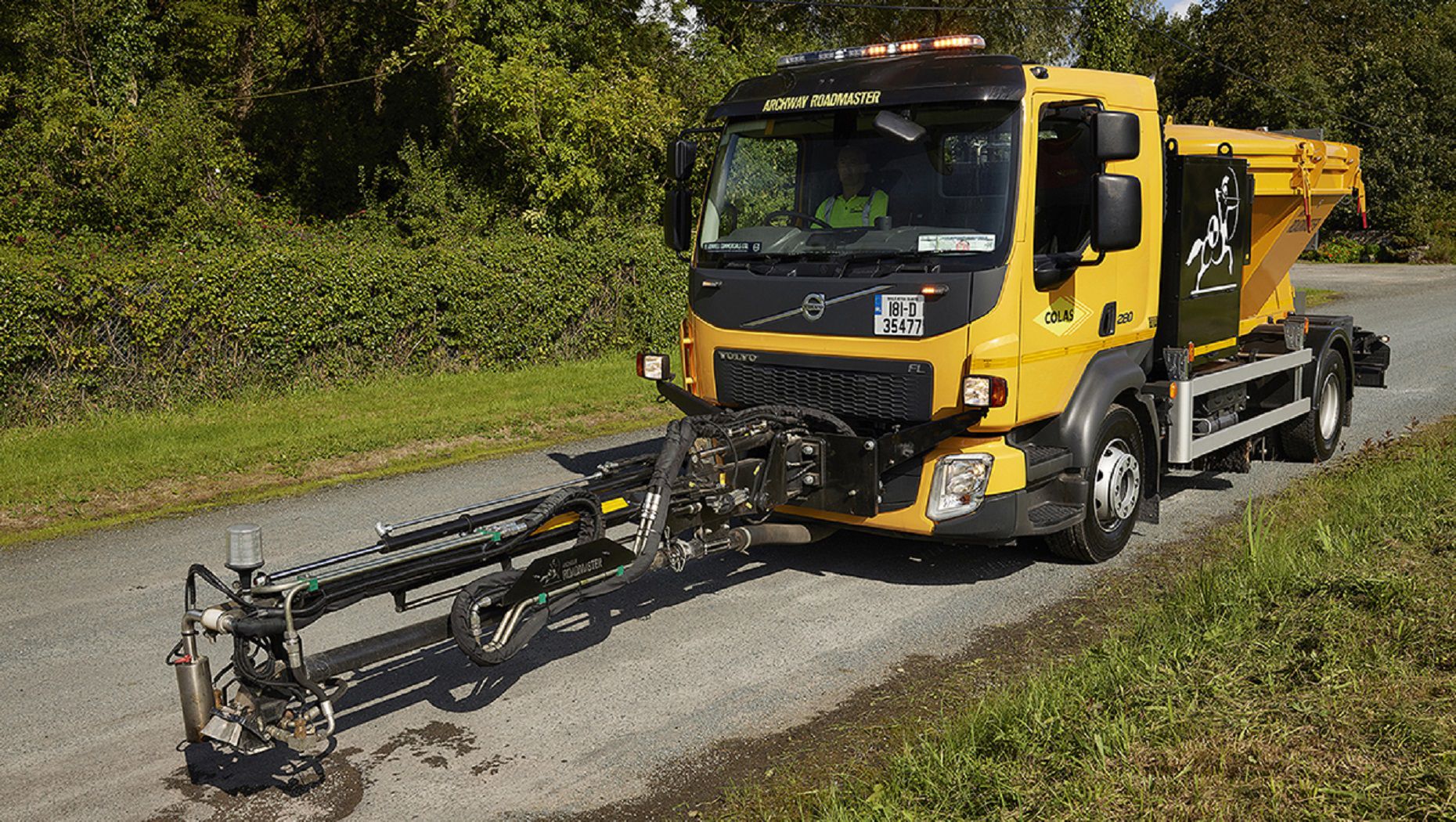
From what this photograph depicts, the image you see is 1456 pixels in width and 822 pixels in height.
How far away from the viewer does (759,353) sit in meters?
7.21

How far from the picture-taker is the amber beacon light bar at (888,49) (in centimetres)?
722

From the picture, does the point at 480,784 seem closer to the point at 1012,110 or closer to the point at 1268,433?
the point at 1012,110

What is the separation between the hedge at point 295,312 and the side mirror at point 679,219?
21.3 ft

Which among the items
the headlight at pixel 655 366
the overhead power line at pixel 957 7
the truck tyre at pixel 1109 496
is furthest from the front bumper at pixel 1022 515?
the overhead power line at pixel 957 7

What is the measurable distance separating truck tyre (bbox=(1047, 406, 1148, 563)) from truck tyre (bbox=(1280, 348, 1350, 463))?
2.99 m

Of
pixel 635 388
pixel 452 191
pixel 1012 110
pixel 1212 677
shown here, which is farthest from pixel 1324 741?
pixel 452 191

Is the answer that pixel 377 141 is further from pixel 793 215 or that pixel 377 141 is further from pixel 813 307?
pixel 813 307

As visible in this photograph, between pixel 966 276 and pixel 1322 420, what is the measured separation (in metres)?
5.37

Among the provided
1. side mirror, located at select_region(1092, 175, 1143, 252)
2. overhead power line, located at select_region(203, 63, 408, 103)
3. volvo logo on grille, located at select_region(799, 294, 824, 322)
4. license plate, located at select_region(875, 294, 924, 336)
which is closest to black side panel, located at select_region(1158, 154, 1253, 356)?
side mirror, located at select_region(1092, 175, 1143, 252)

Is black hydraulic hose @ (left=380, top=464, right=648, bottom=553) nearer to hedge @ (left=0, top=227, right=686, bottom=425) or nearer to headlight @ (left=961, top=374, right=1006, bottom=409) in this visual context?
headlight @ (left=961, top=374, right=1006, bottom=409)

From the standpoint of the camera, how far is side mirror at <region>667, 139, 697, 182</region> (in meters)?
7.71

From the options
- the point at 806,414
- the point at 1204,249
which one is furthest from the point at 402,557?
the point at 1204,249

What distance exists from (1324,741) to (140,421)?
1070 cm

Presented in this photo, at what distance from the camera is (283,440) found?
1104 centimetres
